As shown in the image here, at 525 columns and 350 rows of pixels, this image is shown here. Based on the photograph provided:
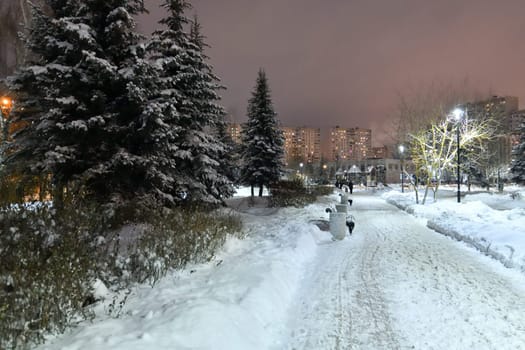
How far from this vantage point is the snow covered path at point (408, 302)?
13.7 feet

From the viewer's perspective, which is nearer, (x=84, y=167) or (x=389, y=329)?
(x=389, y=329)

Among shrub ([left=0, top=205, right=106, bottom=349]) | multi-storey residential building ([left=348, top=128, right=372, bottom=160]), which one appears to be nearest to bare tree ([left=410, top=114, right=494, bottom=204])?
shrub ([left=0, top=205, right=106, bottom=349])

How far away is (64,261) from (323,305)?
3.78m

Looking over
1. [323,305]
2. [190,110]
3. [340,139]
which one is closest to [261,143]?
[190,110]

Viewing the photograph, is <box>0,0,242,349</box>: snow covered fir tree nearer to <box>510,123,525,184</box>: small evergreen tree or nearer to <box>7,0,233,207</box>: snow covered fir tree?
<box>7,0,233,207</box>: snow covered fir tree

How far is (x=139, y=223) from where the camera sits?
8.66m

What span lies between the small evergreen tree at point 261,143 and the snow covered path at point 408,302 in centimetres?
1634

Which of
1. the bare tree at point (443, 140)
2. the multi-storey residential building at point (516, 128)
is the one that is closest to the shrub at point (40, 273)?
the bare tree at point (443, 140)

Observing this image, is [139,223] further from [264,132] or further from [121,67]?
[264,132]

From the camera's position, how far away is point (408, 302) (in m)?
5.38

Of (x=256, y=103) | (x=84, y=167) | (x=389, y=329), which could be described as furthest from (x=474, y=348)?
(x=256, y=103)

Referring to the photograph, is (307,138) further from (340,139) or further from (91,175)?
(91,175)

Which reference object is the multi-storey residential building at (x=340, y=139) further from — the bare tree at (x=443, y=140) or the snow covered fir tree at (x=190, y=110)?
the snow covered fir tree at (x=190, y=110)

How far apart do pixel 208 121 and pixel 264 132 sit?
10868 mm
